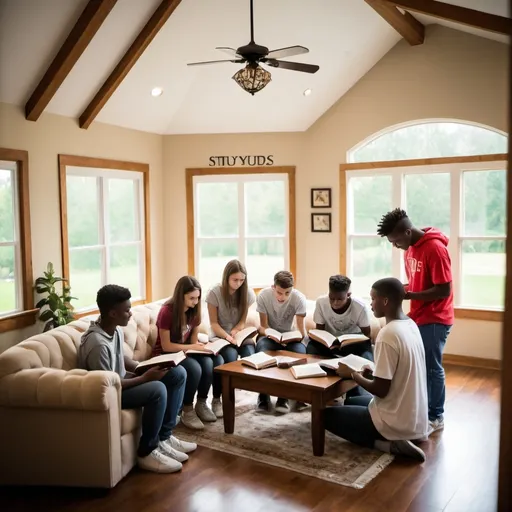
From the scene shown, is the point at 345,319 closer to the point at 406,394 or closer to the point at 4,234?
the point at 406,394

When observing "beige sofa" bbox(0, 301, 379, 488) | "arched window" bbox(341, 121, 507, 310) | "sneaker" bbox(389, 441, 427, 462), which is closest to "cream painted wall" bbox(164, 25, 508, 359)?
"arched window" bbox(341, 121, 507, 310)

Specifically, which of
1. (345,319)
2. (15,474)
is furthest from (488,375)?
(15,474)

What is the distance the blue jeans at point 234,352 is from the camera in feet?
14.8

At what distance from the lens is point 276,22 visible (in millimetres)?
5461

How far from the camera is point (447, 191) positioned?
19.9ft

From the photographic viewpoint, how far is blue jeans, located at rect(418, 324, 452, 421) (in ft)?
13.5

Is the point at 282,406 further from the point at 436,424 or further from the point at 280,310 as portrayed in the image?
the point at 436,424

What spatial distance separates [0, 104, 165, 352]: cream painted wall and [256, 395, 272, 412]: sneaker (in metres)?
2.19

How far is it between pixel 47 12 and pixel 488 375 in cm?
503

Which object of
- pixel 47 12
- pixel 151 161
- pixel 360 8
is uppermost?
pixel 360 8

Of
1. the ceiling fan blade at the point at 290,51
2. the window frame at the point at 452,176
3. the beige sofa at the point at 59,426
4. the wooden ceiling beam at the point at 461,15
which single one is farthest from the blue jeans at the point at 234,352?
the wooden ceiling beam at the point at 461,15

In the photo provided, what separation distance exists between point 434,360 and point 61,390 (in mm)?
2546

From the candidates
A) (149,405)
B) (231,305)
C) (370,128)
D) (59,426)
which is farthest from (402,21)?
(59,426)

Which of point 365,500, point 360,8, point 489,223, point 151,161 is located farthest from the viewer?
point 151,161
